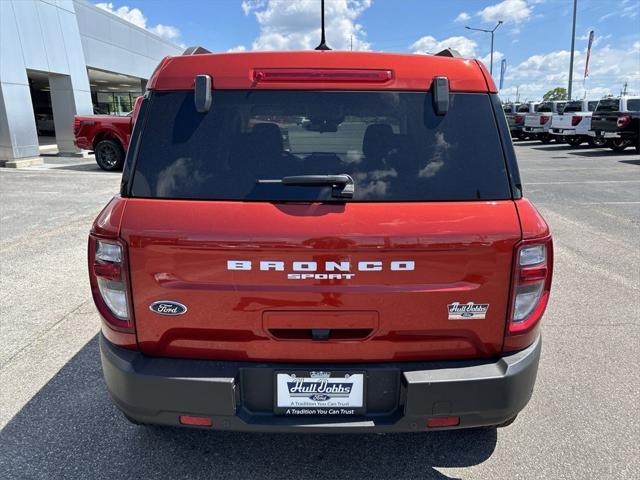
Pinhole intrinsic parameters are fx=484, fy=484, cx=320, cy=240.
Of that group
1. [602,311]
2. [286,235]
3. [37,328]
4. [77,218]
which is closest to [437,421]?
[286,235]

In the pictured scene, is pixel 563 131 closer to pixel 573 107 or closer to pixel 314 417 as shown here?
pixel 573 107

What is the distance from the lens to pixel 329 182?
79.1 inches

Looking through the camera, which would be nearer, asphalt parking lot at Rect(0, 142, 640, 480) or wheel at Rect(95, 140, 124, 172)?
asphalt parking lot at Rect(0, 142, 640, 480)

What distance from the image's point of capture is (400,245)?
1957 millimetres

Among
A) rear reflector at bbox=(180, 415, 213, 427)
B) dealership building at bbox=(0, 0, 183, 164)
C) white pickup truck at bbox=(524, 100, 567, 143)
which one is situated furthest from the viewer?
white pickup truck at bbox=(524, 100, 567, 143)

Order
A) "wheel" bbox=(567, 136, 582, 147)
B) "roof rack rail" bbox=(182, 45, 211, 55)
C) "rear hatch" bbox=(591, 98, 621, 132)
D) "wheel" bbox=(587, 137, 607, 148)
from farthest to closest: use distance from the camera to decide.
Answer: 1. "wheel" bbox=(567, 136, 582, 147)
2. "wheel" bbox=(587, 137, 607, 148)
3. "rear hatch" bbox=(591, 98, 621, 132)
4. "roof rack rail" bbox=(182, 45, 211, 55)

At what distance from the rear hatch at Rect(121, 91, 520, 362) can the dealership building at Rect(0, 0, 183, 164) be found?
50.6 feet

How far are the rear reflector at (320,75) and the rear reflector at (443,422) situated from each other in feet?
4.91

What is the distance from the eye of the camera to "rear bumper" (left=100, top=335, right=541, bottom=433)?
2012 mm

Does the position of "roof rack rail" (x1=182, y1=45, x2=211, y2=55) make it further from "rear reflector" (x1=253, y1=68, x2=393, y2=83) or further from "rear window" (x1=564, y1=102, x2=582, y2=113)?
"rear window" (x1=564, y1=102, x2=582, y2=113)

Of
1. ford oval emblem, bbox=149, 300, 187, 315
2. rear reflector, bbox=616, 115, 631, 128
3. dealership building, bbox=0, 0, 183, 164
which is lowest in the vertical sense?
ford oval emblem, bbox=149, 300, 187, 315

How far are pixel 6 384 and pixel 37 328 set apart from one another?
3.01 feet

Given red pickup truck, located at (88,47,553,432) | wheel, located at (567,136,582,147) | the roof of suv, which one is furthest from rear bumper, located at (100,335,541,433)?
wheel, located at (567,136,582,147)

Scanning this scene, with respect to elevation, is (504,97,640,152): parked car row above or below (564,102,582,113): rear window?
below
